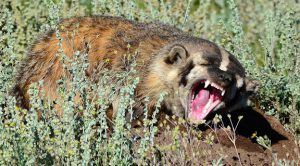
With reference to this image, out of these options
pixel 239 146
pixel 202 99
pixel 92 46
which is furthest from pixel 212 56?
pixel 92 46

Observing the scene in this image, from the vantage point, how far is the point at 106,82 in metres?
5.10

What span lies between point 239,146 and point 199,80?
21.8 inches

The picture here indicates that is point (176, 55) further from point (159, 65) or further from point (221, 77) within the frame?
point (221, 77)

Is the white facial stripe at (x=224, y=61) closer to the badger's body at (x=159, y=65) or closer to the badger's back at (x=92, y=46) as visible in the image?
the badger's body at (x=159, y=65)

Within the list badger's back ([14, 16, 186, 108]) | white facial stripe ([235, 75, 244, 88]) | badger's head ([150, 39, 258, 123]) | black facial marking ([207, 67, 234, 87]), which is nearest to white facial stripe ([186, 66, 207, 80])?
badger's head ([150, 39, 258, 123])

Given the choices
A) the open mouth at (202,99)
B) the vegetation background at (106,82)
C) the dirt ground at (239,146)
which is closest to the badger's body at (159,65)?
the open mouth at (202,99)

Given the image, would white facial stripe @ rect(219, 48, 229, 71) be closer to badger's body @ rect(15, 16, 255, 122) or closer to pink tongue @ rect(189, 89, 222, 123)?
badger's body @ rect(15, 16, 255, 122)

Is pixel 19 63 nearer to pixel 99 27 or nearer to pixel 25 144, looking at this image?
pixel 99 27

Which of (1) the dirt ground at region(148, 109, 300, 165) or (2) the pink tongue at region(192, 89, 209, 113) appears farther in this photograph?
(2) the pink tongue at region(192, 89, 209, 113)

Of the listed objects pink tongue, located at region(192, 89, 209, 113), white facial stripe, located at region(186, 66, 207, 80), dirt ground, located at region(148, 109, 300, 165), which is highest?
white facial stripe, located at region(186, 66, 207, 80)

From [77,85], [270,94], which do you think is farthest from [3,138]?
[270,94]

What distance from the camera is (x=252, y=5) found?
9.62m

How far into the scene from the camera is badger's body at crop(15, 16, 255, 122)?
5543mm

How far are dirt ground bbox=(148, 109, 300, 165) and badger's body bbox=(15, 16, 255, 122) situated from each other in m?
0.27
